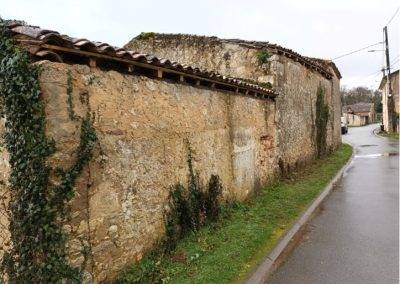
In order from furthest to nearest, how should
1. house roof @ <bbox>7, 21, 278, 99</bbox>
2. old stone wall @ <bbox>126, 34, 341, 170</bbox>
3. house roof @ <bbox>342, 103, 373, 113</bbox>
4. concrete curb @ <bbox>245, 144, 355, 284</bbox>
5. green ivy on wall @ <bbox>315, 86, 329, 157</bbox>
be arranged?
house roof @ <bbox>342, 103, 373, 113</bbox> < green ivy on wall @ <bbox>315, 86, 329, 157</bbox> < old stone wall @ <bbox>126, 34, 341, 170</bbox> < concrete curb @ <bbox>245, 144, 355, 284</bbox> < house roof @ <bbox>7, 21, 278, 99</bbox>

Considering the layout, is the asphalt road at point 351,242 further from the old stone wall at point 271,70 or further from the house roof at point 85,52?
the house roof at point 85,52

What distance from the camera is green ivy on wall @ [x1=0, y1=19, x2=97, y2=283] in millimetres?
4203

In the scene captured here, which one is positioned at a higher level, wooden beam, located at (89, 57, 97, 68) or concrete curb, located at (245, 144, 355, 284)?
wooden beam, located at (89, 57, 97, 68)

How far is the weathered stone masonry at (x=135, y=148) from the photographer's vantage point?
4.54 m

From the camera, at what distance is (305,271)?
5.76 meters

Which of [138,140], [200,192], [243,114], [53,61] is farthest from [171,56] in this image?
[53,61]

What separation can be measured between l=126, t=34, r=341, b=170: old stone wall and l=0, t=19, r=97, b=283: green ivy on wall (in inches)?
359

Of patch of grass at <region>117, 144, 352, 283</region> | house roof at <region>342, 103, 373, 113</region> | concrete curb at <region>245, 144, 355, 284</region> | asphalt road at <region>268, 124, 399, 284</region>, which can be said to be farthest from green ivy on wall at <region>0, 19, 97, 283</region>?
house roof at <region>342, 103, 373, 113</region>

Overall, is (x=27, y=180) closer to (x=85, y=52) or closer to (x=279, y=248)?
(x=85, y=52)

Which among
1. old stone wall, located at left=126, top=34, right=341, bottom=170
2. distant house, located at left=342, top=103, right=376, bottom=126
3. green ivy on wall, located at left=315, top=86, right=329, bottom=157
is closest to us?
old stone wall, located at left=126, top=34, right=341, bottom=170

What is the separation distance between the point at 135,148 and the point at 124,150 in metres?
0.25

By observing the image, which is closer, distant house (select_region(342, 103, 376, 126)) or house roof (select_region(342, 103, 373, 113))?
distant house (select_region(342, 103, 376, 126))

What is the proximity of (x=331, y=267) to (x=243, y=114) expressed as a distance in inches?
185

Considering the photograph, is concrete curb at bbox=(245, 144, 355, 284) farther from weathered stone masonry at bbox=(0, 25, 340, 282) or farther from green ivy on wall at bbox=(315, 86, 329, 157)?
green ivy on wall at bbox=(315, 86, 329, 157)
